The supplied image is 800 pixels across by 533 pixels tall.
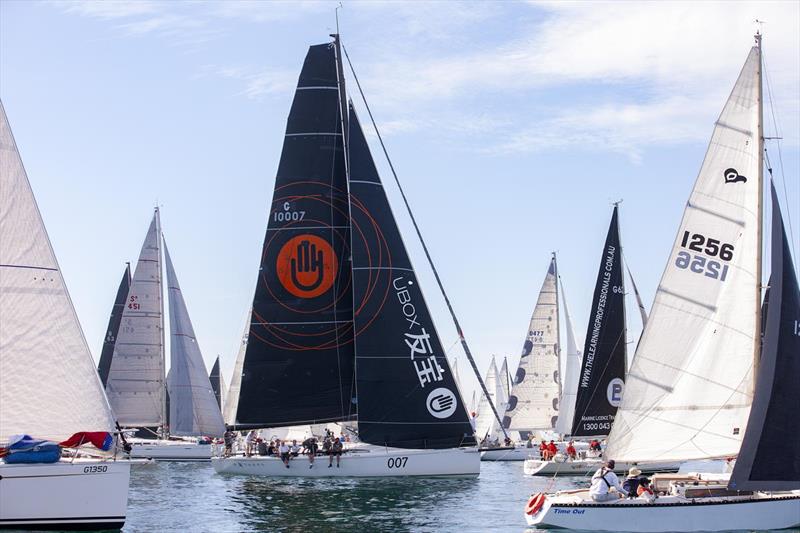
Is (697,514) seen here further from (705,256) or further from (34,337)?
(34,337)

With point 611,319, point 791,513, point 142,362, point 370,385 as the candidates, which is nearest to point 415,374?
point 370,385

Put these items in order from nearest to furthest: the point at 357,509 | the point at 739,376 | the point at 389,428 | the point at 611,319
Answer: the point at 739,376 → the point at 357,509 → the point at 389,428 → the point at 611,319

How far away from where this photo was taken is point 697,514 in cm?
2288

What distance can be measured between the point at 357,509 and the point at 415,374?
8.23m

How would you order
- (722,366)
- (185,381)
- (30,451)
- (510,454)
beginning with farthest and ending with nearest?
(510,454)
(185,381)
(722,366)
(30,451)

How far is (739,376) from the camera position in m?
24.8

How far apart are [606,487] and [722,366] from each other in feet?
12.7

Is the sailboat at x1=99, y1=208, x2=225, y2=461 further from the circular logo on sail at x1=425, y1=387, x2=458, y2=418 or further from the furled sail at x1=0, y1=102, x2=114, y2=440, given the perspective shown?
the furled sail at x1=0, y1=102, x2=114, y2=440

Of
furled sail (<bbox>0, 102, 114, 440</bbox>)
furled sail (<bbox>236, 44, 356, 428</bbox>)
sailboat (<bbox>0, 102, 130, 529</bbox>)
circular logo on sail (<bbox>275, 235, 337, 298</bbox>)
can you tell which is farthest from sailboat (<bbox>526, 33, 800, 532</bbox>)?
circular logo on sail (<bbox>275, 235, 337, 298</bbox>)

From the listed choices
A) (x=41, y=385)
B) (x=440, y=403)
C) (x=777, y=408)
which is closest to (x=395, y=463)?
(x=440, y=403)

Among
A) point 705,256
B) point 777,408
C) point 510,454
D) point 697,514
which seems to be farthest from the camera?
point 510,454

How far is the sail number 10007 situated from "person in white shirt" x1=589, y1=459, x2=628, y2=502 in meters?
4.79

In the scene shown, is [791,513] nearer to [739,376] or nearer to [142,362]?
[739,376]

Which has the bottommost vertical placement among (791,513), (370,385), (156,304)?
(791,513)
